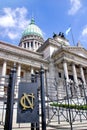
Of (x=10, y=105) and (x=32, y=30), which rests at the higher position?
(x=32, y=30)

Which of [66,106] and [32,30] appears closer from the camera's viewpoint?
[66,106]

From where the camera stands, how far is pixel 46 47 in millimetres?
30859

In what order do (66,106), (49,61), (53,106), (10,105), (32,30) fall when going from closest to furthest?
1. (10,105)
2. (66,106)
3. (53,106)
4. (49,61)
5. (32,30)

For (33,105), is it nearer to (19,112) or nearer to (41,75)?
(19,112)

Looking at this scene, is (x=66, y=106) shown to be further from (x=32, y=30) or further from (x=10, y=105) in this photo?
(x=32, y=30)

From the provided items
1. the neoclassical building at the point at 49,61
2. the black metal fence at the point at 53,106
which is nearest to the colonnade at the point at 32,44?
the neoclassical building at the point at 49,61

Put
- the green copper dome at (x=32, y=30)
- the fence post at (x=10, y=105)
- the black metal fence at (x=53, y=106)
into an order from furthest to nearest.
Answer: the green copper dome at (x=32, y=30) → the black metal fence at (x=53, y=106) → the fence post at (x=10, y=105)

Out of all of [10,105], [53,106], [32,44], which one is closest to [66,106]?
[53,106]

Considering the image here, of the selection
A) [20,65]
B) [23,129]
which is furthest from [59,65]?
[23,129]

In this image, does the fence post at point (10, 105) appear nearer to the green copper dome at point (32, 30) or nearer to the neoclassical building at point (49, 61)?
the neoclassical building at point (49, 61)

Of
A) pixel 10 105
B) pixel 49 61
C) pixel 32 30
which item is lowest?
pixel 10 105

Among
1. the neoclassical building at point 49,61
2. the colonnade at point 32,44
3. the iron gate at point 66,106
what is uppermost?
the colonnade at point 32,44

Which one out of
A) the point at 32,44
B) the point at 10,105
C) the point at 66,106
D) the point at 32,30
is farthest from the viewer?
the point at 32,30

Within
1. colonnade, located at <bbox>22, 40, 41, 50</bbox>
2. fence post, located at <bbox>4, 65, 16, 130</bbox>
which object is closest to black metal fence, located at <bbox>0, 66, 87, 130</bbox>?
fence post, located at <bbox>4, 65, 16, 130</bbox>
